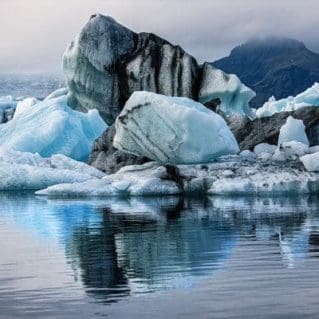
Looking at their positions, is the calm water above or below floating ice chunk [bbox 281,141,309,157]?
below

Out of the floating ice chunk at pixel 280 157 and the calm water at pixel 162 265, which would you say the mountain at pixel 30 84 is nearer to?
the floating ice chunk at pixel 280 157

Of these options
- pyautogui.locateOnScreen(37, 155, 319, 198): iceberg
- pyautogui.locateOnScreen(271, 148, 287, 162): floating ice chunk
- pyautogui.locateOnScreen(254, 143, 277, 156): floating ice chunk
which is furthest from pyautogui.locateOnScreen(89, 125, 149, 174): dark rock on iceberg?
pyautogui.locateOnScreen(271, 148, 287, 162): floating ice chunk

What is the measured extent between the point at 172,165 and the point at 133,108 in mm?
2041

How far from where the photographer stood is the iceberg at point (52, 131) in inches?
1209

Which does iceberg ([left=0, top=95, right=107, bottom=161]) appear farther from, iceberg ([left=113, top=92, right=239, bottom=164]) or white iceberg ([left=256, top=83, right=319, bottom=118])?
white iceberg ([left=256, top=83, right=319, bottom=118])

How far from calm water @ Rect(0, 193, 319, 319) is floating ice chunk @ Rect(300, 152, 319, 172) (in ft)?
19.8

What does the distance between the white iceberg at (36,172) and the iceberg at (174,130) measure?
3154 mm

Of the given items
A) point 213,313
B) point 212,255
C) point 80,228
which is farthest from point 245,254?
point 80,228

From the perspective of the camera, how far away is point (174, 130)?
22.6m

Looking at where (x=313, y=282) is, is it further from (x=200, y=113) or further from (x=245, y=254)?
(x=200, y=113)

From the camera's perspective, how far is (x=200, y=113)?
22.5 metres

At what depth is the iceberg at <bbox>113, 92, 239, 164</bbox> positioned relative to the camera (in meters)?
22.4

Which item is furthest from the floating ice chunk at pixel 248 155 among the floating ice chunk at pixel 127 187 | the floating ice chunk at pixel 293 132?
the floating ice chunk at pixel 127 187

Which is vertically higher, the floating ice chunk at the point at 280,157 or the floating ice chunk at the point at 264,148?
the floating ice chunk at the point at 264,148
